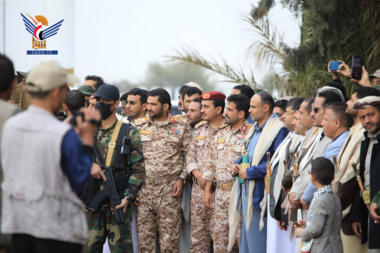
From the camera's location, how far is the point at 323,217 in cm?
432

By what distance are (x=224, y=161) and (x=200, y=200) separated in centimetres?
65

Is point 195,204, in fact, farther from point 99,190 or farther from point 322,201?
point 322,201

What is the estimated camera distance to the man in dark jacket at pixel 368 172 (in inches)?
170

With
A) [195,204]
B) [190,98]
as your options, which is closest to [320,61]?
[190,98]

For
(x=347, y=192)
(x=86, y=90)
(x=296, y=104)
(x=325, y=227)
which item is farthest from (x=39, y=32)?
(x=325, y=227)

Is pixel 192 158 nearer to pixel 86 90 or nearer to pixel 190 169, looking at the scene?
pixel 190 169

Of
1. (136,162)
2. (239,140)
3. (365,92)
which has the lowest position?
(136,162)

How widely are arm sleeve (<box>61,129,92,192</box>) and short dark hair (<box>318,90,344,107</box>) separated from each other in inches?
112

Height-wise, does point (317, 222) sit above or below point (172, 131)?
below

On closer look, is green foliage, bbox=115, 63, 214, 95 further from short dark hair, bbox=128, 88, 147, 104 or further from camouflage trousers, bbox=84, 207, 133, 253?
camouflage trousers, bbox=84, 207, 133, 253

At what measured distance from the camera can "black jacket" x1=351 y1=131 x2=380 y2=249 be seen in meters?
4.27

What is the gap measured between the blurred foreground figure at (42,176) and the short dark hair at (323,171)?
2.18 metres

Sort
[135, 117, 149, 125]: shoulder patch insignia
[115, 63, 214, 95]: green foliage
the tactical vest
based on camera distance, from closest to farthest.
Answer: the tactical vest, [135, 117, 149, 125]: shoulder patch insignia, [115, 63, 214, 95]: green foliage

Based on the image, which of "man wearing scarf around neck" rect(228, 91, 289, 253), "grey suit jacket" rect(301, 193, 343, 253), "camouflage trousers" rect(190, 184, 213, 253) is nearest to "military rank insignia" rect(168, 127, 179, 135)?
"camouflage trousers" rect(190, 184, 213, 253)
